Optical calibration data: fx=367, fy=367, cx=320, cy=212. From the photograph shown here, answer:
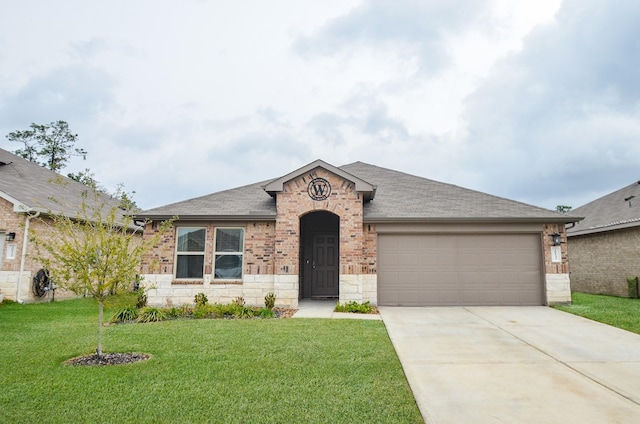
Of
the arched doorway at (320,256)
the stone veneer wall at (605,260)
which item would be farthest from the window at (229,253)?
the stone veneer wall at (605,260)

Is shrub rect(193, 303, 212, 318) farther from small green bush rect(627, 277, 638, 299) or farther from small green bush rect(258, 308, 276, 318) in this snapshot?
small green bush rect(627, 277, 638, 299)

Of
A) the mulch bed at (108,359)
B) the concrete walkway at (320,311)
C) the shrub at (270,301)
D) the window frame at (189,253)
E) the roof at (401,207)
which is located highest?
the roof at (401,207)

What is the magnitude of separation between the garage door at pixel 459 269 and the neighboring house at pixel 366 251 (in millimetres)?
30

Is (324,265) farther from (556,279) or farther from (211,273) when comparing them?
(556,279)

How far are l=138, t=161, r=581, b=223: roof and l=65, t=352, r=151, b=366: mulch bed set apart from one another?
18.4ft

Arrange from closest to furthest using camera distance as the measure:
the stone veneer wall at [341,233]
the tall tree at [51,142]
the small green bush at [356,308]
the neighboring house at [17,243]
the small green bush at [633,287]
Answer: the small green bush at [356,308] < the stone veneer wall at [341,233] < the neighboring house at [17,243] < the small green bush at [633,287] < the tall tree at [51,142]

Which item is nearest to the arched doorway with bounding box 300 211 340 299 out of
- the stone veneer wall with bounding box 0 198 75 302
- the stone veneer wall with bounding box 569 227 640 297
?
the stone veneer wall with bounding box 0 198 75 302

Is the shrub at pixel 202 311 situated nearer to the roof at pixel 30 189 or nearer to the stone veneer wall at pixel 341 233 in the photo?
the stone veneer wall at pixel 341 233

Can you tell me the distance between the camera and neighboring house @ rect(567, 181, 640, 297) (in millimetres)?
13891

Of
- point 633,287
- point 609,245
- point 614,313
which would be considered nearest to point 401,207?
point 614,313

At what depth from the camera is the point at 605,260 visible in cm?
1520

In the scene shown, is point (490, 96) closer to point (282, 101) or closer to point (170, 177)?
point (282, 101)

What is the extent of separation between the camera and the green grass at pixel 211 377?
12.0 feet

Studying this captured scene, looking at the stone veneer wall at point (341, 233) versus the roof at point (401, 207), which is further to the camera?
the roof at point (401, 207)
